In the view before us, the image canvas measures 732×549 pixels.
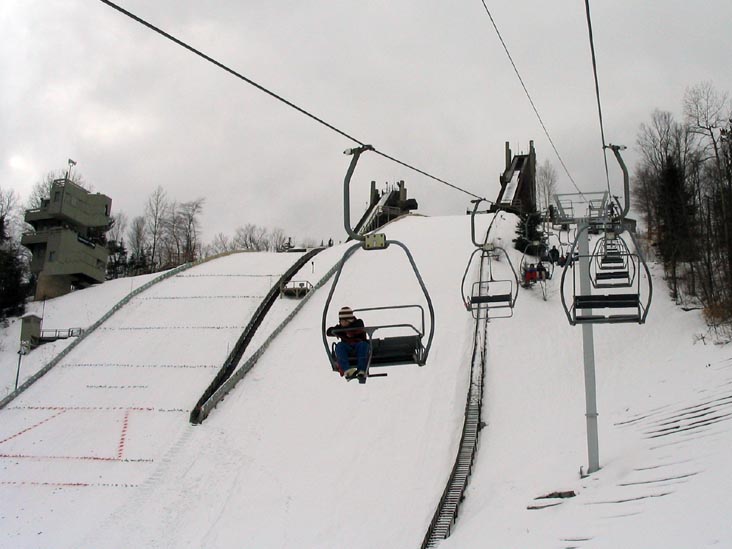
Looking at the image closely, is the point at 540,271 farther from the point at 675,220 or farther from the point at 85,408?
the point at 85,408

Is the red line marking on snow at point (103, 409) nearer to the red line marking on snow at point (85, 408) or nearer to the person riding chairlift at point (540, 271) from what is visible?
the red line marking on snow at point (85, 408)

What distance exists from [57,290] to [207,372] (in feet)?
81.4

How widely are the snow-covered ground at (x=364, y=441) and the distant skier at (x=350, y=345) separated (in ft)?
16.0

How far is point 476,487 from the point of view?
1689 cm

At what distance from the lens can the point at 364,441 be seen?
20312 millimetres

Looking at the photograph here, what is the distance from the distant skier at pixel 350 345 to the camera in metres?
8.62

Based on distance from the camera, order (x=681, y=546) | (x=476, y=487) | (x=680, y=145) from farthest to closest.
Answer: (x=680, y=145) < (x=476, y=487) < (x=681, y=546)

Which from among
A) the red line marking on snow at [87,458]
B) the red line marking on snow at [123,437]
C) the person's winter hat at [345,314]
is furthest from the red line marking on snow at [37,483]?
the person's winter hat at [345,314]

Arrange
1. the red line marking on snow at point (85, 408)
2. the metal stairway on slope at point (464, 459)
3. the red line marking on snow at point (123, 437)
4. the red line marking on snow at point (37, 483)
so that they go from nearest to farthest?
the metal stairway on slope at point (464, 459), the red line marking on snow at point (37, 483), the red line marking on snow at point (123, 437), the red line marking on snow at point (85, 408)

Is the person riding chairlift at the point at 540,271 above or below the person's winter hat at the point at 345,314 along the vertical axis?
above

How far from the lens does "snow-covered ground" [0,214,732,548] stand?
12570 millimetres

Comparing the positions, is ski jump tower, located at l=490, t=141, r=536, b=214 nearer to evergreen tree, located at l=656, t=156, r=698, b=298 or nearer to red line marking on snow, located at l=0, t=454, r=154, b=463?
evergreen tree, located at l=656, t=156, r=698, b=298

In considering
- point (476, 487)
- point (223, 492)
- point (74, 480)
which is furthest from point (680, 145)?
point (74, 480)

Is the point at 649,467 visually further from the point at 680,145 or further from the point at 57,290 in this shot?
the point at 57,290
